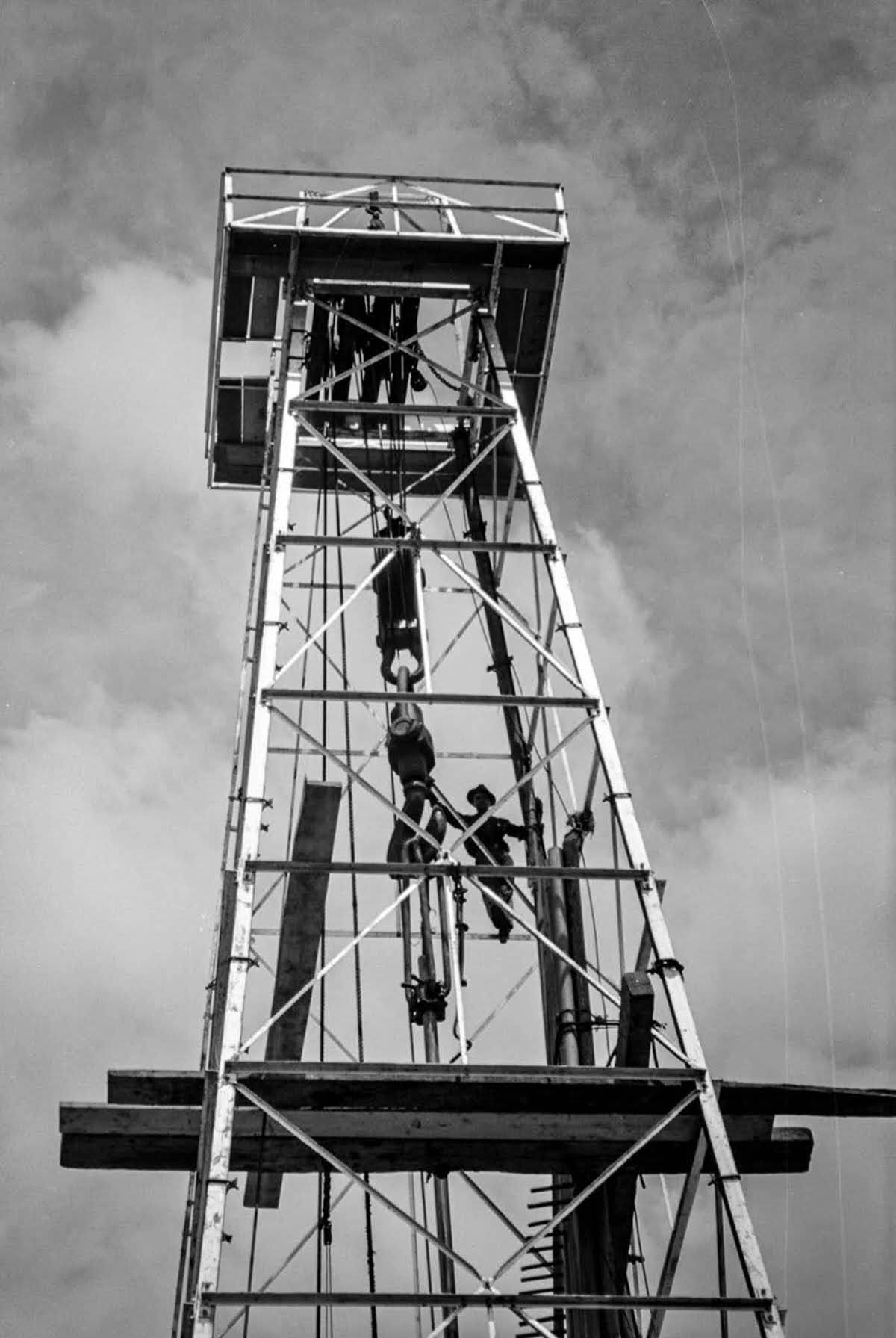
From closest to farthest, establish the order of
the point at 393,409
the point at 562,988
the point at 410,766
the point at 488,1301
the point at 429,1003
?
1. the point at 488,1301
2. the point at 562,988
3. the point at 429,1003
4. the point at 410,766
5. the point at 393,409

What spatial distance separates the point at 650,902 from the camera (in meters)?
9.83

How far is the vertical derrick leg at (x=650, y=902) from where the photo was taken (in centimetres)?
810

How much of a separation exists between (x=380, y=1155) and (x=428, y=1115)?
525mm

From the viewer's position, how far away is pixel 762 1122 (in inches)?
376

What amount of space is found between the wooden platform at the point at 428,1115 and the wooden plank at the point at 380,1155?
1cm

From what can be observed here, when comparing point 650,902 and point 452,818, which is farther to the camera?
→ point 452,818

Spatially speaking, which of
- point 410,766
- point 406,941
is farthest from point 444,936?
point 410,766

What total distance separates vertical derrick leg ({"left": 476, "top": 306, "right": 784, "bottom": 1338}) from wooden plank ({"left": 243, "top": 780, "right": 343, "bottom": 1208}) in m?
2.06

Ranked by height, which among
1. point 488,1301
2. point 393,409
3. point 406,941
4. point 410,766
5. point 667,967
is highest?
point 393,409

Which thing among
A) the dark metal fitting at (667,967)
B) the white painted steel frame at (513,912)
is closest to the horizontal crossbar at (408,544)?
the white painted steel frame at (513,912)

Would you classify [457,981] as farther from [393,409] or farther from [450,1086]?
[393,409]

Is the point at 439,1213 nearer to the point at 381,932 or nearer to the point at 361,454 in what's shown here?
the point at 381,932

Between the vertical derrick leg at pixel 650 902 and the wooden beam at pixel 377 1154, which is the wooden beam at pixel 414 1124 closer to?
the wooden beam at pixel 377 1154

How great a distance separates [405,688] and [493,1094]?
5.29m
